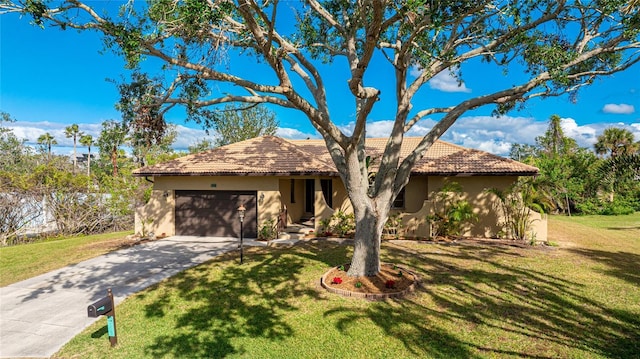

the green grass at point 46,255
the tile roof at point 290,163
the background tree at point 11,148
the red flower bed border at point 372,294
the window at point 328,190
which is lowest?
the red flower bed border at point 372,294

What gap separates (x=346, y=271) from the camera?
9.28 meters

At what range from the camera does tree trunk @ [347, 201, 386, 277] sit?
8609 mm

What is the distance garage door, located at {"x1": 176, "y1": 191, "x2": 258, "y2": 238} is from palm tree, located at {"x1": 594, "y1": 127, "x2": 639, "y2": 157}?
2885cm

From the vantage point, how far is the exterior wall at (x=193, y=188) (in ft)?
49.5

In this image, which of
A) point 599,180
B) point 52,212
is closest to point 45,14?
point 599,180

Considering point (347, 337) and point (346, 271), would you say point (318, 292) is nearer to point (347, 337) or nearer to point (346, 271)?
point (346, 271)

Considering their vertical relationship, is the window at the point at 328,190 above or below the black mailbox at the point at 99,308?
above

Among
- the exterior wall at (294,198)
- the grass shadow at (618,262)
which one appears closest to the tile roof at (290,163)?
the exterior wall at (294,198)

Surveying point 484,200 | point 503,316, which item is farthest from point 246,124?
point 503,316

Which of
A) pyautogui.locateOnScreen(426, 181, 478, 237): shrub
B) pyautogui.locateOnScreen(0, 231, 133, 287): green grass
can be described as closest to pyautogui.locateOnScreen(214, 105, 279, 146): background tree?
pyautogui.locateOnScreen(0, 231, 133, 287): green grass

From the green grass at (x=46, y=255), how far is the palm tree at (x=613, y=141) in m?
35.0

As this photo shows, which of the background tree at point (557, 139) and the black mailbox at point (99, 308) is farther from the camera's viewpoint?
the background tree at point (557, 139)

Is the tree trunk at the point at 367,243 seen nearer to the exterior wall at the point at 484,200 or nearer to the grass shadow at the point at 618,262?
the grass shadow at the point at 618,262

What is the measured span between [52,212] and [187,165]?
25.3 feet
